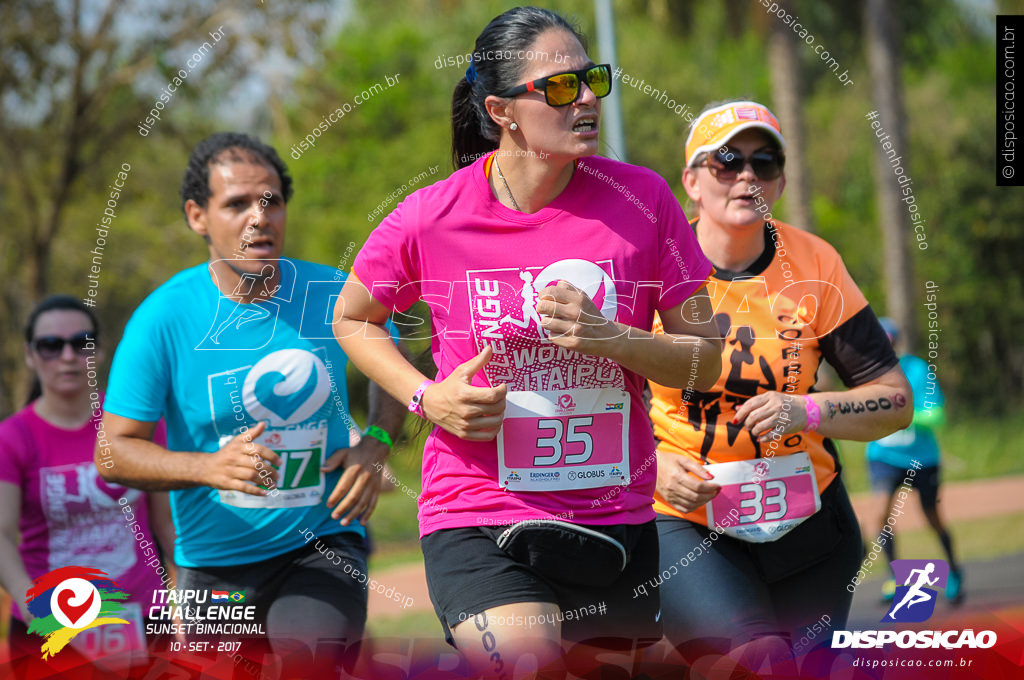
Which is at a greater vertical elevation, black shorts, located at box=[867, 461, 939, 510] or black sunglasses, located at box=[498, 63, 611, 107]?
black sunglasses, located at box=[498, 63, 611, 107]

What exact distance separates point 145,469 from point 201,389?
0.31 m

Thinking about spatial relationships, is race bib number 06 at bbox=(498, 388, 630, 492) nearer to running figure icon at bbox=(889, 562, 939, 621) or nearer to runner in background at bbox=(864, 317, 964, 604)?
running figure icon at bbox=(889, 562, 939, 621)

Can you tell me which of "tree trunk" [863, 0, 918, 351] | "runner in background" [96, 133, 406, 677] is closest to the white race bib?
"runner in background" [96, 133, 406, 677]

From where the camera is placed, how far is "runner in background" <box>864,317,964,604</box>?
25.3ft

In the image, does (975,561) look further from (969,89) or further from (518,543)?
(969,89)

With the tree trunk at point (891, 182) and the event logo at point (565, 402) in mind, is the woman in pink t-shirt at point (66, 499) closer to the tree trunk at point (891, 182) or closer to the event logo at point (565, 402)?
the event logo at point (565, 402)

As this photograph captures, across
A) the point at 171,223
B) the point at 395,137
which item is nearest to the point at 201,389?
the point at 171,223

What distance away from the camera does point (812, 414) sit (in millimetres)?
3123

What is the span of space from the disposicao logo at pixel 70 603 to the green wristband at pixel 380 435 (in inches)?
58.3

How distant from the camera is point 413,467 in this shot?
12.2ft

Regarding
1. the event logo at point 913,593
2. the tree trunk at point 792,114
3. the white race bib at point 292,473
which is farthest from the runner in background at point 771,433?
the tree trunk at point 792,114

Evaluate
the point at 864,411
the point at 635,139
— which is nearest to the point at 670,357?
the point at 864,411

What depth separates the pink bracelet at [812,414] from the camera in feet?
10.2

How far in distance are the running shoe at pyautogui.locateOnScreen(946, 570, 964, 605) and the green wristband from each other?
218 inches
